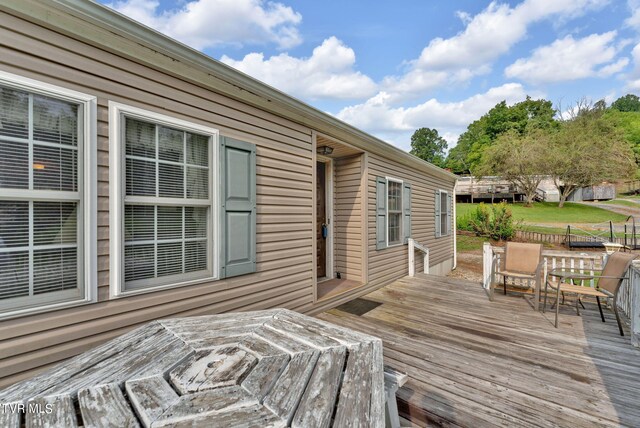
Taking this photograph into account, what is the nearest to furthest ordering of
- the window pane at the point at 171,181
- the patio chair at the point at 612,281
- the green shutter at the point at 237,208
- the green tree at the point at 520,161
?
the window pane at the point at 171,181 → the green shutter at the point at 237,208 → the patio chair at the point at 612,281 → the green tree at the point at 520,161

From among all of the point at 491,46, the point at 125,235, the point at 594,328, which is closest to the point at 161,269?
the point at 125,235

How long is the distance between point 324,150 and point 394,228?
90.3 inches

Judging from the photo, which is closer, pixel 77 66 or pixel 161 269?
pixel 77 66

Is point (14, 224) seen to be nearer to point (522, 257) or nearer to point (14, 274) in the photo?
point (14, 274)

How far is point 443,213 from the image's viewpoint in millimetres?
8508

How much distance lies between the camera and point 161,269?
229cm

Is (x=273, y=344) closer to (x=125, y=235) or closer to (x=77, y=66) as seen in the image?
(x=125, y=235)

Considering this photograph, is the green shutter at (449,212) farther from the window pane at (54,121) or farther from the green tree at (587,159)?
the green tree at (587,159)

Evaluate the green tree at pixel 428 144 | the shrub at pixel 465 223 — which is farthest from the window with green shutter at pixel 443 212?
the green tree at pixel 428 144

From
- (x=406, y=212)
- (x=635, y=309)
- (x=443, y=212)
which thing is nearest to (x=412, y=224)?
(x=406, y=212)

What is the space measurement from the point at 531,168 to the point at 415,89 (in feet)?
50.4

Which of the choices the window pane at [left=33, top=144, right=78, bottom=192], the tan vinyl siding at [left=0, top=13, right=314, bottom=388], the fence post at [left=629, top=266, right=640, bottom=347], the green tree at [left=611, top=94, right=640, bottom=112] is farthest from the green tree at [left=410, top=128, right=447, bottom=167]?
the window pane at [left=33, top=144, right=78, bottom=192]

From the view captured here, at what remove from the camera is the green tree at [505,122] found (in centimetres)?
2962

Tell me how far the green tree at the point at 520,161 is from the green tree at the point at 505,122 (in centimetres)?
811
